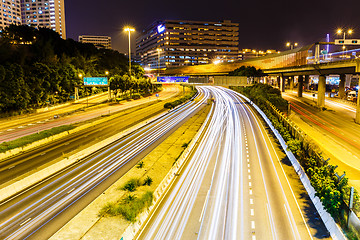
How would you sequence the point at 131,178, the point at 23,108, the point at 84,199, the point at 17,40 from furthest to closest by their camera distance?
1. the point at 17,40
2. the point at 23,108
3. the point at 131,178
4. the point at 84,199

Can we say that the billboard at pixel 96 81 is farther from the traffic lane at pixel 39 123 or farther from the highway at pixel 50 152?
the highway at pixel 50 152

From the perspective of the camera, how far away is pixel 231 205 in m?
16.9

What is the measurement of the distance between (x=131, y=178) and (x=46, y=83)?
54827 millimetres

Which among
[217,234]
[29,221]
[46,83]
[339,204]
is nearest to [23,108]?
[46,83]

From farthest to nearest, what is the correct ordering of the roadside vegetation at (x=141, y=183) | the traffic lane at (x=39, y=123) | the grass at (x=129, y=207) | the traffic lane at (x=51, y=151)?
the traffic lane at (x=39, y=123) < the traffic lane at (x=51, y=151) < the roadside vegetation at (x=141, y=183) < the grass at (x=129, y=207)

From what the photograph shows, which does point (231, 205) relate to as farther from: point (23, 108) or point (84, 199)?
point (23, 108)

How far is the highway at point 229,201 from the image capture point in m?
14.2

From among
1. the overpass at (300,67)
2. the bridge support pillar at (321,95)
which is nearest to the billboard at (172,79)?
the overpass at (300,67)

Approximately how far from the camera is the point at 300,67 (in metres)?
82.5

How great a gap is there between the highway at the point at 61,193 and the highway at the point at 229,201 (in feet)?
18.8

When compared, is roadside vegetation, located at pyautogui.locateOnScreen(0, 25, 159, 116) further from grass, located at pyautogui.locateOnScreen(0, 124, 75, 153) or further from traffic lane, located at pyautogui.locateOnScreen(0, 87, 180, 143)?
grass, located at pyautogui.locateOnScreen(0, 124, 75, 153)

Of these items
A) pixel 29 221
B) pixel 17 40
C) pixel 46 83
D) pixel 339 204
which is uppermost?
pixel 17 40

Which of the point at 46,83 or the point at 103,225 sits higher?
the point at 46,83

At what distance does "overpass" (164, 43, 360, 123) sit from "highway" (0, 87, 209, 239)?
45.2 metres
